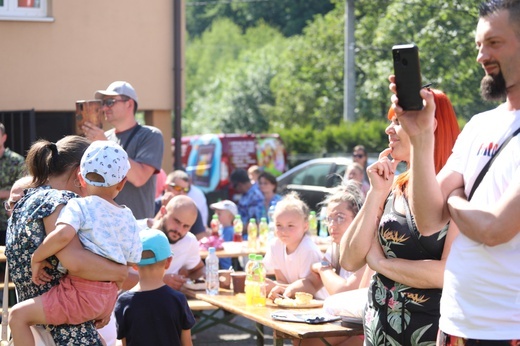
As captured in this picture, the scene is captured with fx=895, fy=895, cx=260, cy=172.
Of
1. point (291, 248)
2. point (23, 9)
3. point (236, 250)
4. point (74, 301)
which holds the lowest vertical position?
point (236, 250)

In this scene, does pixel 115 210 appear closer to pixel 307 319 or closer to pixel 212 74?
pixel 307 319

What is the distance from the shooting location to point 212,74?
64.0m

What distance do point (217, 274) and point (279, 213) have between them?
0.66 meters

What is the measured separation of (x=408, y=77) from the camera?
2898 millimetres

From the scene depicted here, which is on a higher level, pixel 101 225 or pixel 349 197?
pixel 101 225

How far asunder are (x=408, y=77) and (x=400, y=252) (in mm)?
1268

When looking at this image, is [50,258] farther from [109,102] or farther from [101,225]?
[109,102]

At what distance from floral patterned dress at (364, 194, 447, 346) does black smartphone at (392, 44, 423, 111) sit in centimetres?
111

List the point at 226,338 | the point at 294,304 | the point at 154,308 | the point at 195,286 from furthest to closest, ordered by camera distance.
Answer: the point at 226,338
the point at 195,286
the point at 294,304
the point at 154,308

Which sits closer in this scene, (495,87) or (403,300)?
(495,87)

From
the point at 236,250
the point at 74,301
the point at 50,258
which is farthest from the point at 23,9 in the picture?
the point at 74,301

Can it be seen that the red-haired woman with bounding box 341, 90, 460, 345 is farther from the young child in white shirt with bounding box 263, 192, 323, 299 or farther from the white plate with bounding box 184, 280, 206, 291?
the white plate with bounding box 184, 280, 206, 291

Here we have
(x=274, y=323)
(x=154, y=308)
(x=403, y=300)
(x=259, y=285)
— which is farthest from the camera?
(x=259, y=285)

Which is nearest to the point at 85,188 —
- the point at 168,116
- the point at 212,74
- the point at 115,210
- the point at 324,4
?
the point at 115,210
